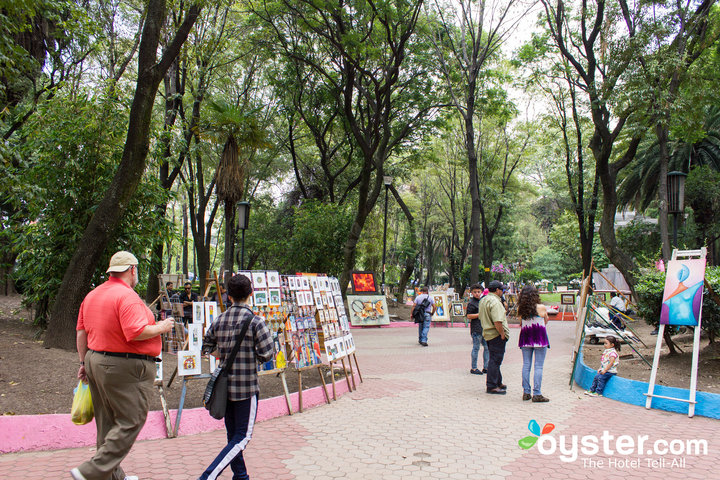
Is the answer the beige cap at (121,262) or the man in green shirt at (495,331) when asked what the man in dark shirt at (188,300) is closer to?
the man in green shirt at (495,331)

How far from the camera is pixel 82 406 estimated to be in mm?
3773

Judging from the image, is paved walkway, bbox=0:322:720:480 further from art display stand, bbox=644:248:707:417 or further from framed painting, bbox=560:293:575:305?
framed painting, bbox=560:293:575:305

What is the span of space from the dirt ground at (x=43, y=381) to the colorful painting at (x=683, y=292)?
5244mm

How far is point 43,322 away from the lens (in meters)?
9.86

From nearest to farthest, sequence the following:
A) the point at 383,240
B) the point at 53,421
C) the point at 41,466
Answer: the point at 41,466 → the point at 53,421 → the point at 383,240

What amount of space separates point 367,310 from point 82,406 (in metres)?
17.1

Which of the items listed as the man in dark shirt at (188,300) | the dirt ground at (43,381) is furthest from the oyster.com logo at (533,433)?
the man in dark shirt at (188,300)

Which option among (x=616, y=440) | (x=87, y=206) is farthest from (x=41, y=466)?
(x=87, y=206)

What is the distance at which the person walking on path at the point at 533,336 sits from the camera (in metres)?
7.54

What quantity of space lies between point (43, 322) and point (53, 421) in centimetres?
565

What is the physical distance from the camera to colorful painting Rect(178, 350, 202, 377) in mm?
6082

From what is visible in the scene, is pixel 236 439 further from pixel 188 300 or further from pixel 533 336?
pixel 188 300

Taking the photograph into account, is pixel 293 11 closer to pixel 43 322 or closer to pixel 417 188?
pixel 43 322

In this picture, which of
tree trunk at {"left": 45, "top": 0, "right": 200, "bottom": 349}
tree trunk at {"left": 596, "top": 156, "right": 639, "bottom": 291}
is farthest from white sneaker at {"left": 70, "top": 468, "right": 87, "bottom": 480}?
tree trunk at {"left": 596, "top": 156, "right": 639, "bottom": 291}
